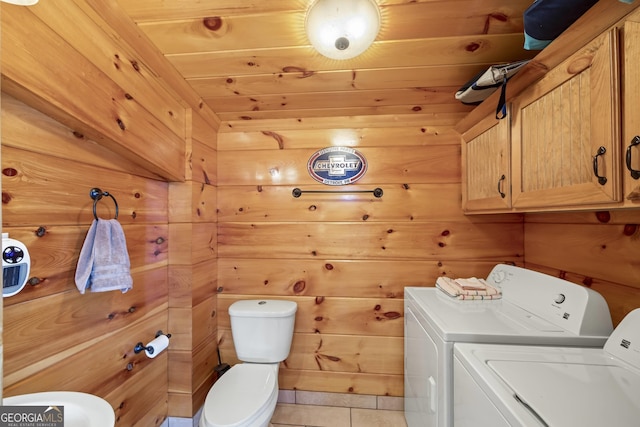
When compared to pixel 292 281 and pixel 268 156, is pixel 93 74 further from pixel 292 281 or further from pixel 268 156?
pixel 292 281

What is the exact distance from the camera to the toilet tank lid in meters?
1.64

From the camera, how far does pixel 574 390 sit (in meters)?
0.72

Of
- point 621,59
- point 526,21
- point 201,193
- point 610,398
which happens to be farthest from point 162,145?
point 610,398

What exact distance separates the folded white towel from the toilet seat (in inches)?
27.6

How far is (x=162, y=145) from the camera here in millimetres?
1397

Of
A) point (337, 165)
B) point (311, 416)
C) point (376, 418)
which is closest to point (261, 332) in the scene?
point (311, 416)

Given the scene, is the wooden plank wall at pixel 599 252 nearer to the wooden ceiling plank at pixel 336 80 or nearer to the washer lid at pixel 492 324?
the washer lid at pixel 492 324

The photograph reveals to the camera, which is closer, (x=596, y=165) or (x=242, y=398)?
(x=596, y=165)

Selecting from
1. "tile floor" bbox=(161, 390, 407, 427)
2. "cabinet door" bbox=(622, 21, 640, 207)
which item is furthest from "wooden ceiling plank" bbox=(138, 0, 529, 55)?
"tile floor" bbox=(161, 390, 407, 427)

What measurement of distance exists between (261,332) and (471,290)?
49.5 inches

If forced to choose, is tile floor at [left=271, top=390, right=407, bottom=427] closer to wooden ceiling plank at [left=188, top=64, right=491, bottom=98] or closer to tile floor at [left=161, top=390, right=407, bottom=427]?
tile floor at [left=161, top=390, right=407, bottom=427]

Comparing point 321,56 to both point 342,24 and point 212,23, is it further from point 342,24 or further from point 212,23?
point 212,23

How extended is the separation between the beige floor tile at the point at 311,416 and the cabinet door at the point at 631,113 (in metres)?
1.83

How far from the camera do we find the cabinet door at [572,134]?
78 cm
